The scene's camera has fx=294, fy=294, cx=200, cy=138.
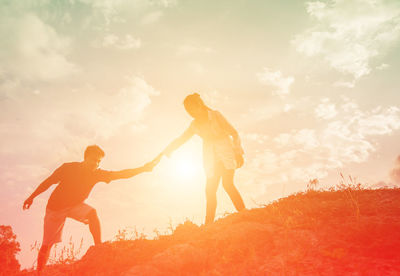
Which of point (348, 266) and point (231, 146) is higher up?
point (231, 146)

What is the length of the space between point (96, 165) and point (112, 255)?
1817 millimetres

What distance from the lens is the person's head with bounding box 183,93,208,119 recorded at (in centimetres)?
561

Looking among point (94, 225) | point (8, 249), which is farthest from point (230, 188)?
point (8, 249)

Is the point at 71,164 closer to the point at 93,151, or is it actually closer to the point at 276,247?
the point at 93,151

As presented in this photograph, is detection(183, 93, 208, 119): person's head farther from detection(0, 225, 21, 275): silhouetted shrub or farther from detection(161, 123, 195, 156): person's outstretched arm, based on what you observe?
detection(0, 225, 21, 275): silhouetted shrub

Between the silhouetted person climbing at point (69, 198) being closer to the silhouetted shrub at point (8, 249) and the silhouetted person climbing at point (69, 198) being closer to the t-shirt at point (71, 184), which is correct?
the t-shirt at point (71, 184)

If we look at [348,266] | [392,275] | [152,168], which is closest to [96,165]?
[152,168]

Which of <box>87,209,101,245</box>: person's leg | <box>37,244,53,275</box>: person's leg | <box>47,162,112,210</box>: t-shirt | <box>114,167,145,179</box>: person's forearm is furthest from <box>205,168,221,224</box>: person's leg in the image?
<box>37,244,53,275</box>: person's leg

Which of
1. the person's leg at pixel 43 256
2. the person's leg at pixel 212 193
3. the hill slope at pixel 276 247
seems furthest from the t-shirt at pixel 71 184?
the person's leg at pixel 212 193

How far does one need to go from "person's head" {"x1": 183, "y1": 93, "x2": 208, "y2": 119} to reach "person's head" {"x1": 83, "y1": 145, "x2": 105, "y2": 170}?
1.86 metres

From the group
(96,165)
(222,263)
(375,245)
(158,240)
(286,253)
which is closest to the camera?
(375,245)

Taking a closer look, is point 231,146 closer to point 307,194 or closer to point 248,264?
point 307,194

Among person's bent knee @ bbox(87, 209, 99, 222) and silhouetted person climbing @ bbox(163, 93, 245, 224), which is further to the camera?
silhouetted person climbing @ bbox(163, 93, 245, 224)

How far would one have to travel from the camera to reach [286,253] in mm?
3279
